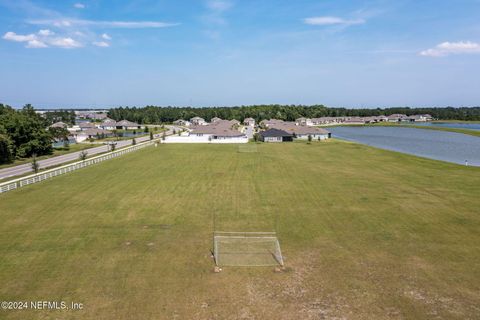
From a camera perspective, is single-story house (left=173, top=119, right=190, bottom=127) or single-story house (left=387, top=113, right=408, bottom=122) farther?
single-story house (left=387, top=113, right=408, bottom=122)

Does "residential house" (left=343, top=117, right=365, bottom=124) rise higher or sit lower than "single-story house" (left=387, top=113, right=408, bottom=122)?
lower

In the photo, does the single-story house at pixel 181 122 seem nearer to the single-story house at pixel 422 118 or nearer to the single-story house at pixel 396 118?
the single-story house at pixel 396 118

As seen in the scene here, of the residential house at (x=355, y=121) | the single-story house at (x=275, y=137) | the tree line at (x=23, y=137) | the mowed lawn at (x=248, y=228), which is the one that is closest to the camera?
the mowed lawn at (x=248, y=228)

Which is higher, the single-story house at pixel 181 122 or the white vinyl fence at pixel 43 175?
the single-story house at pixel 181 122

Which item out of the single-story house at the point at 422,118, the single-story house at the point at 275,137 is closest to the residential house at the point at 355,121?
the single-story house at the point at 422,118

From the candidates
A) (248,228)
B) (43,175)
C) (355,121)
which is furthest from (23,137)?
(355,121)

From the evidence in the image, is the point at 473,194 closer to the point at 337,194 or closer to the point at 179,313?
the point at 337,194

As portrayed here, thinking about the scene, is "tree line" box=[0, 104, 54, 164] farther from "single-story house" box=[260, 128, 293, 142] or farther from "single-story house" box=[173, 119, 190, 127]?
"single-story house" box=[173, 119, 190, 127]

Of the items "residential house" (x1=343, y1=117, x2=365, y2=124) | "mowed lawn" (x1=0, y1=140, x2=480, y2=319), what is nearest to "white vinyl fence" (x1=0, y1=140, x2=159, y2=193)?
"mowed lawn" (x1=0, y1=140, x2=480, y2=319)

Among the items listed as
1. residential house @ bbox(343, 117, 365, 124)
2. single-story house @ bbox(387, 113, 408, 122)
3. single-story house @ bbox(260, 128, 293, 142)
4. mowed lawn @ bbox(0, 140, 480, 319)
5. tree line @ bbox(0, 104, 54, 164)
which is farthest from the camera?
single-story house @ bbox(387, 113, 408, 122)
